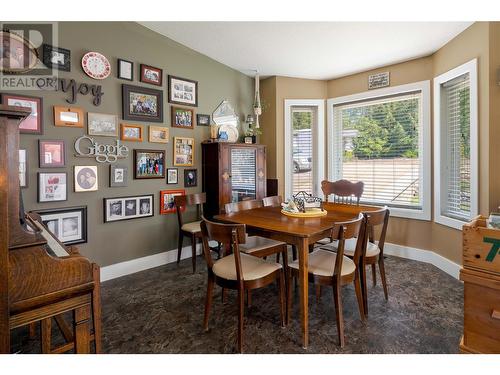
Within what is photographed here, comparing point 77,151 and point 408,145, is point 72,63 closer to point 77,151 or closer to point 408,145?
point 77,151

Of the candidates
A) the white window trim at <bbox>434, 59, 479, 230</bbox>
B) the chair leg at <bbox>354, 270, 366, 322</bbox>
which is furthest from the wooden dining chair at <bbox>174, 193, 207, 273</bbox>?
the white window trim at <bbox>434, 59, 479, 230</bbox>

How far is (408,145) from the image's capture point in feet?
12.2

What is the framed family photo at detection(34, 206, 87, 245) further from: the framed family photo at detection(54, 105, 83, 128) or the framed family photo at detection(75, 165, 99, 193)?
the framed family photo at detection(54, 105, 83, 128)

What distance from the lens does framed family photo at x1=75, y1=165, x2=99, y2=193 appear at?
9.10 feet

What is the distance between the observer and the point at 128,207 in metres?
3.16

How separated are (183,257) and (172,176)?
1.06 metres

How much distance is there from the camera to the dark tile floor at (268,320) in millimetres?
1878

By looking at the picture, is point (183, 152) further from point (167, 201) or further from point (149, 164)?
point (167, 201)

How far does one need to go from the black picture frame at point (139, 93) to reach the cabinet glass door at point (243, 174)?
3.28ft

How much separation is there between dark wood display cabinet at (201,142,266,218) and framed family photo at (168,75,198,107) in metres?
0.57

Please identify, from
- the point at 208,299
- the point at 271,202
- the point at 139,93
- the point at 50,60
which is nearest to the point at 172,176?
the point at 139,93

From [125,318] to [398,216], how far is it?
3387 mm

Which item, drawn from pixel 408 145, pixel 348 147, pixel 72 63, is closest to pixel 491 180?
pixel 408 145

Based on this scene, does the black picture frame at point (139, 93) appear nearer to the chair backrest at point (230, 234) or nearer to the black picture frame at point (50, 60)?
the black picture frame at point (50, 60)
